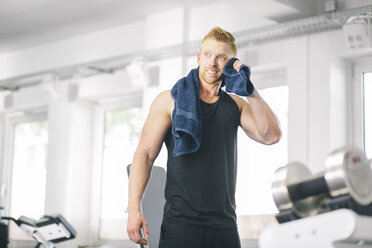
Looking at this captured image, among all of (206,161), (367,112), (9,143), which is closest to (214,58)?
(206,161)

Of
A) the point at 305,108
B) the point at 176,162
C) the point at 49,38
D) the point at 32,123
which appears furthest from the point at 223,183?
the point at 32,123

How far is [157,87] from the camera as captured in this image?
5.75 meters

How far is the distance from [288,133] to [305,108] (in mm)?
229

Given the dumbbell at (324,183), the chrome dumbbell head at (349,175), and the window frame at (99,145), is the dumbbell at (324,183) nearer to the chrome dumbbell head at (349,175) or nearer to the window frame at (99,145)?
the chrome dumbbell head at (349,175)

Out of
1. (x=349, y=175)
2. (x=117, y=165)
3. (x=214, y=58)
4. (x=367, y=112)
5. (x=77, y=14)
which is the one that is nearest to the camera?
(x=349, y=175)

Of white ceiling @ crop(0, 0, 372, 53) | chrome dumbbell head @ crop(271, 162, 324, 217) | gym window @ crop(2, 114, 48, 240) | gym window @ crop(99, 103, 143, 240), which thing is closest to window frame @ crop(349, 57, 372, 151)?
white ceiling @ crop(0, 0, 372, 53)

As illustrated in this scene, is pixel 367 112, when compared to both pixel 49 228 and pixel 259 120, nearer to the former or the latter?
pixel 49 228

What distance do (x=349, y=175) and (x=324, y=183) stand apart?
95mm

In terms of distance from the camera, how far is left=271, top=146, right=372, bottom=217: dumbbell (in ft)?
4.19

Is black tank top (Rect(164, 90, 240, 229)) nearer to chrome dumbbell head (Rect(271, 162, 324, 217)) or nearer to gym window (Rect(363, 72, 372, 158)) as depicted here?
chrome dumbbell head (Rect(271, 162, 324, 217))

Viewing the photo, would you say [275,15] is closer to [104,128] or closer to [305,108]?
[305,108]

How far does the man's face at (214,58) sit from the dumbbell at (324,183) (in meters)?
0.72

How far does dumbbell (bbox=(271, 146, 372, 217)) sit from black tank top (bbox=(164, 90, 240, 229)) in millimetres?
592

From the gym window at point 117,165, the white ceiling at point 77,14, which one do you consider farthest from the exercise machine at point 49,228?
the white ceiling at point 77,14
